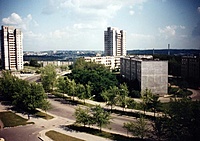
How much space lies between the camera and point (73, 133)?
8.58m

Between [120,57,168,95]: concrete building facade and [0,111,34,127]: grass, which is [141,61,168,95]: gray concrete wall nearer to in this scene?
[120,57,168,95]: concrete building facade

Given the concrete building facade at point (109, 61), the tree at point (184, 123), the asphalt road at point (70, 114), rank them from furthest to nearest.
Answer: the concrete building facade at point (109, 61)
the asphalt road at point (70, 114)
the tree at point (184, 123)

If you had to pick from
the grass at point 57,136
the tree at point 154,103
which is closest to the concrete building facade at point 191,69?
the tree at point 154,103

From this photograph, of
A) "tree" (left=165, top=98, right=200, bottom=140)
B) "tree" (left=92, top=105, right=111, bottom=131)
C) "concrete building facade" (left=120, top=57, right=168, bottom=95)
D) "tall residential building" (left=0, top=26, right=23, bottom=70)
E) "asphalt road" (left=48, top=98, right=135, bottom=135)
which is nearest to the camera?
"tree" (left=165, top=98, right=200, bottom=140)

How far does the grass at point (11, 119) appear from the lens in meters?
9.73

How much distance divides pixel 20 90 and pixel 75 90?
132 inches

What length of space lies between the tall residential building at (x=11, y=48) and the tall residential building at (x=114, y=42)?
1407 cm

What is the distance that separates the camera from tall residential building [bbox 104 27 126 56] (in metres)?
36.8

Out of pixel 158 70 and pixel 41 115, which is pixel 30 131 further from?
pixel 158 70

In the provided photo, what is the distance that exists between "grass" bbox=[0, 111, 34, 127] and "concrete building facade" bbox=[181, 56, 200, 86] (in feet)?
39.7

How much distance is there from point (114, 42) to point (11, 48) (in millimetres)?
15903

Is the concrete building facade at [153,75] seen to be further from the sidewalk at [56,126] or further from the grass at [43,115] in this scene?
the grass at [43,115]

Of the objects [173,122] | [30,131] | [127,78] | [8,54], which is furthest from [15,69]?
[173,122]

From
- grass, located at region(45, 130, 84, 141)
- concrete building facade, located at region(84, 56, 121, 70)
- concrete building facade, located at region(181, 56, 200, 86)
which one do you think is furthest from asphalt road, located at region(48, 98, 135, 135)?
concrete building facade, located at region(84, 56, 121, 70)
